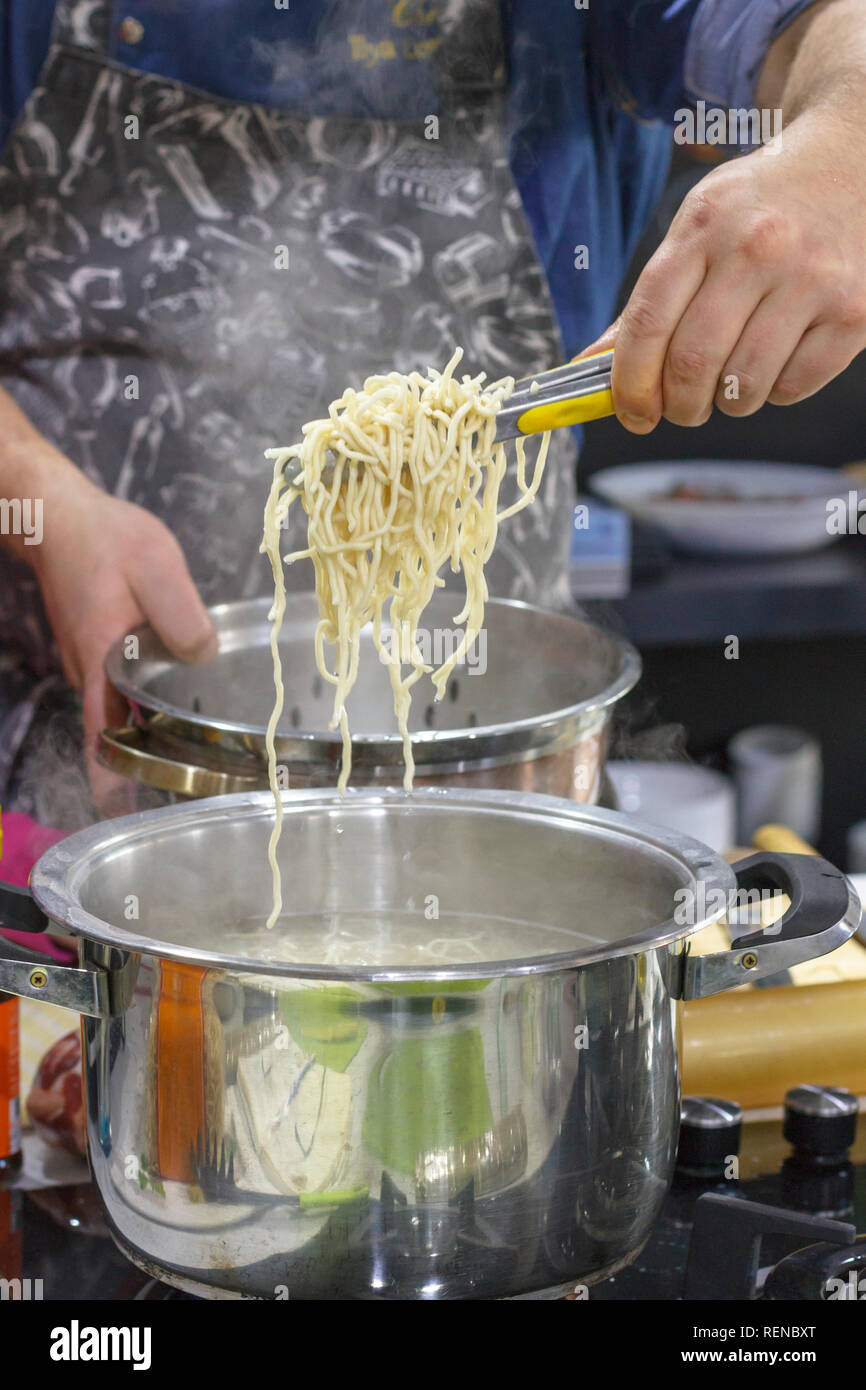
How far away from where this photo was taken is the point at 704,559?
3455 millimetres

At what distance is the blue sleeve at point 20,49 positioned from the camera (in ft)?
6.33

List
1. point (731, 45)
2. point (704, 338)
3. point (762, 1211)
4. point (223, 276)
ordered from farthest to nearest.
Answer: point (223, 276) → point (731, 45) → point (704, 338) → point (762, 1211)

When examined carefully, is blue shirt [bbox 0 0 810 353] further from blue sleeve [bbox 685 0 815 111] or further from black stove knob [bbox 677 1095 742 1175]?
black stove knob [bbox 677 1095 742 1175]

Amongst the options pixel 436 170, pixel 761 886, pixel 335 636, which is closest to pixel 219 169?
pixel 436 170

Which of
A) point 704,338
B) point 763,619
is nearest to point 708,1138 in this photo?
point 704,338

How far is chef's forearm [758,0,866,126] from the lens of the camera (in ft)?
4.71

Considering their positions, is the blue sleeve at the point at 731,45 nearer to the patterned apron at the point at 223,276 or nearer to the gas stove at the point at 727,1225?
the patterned apron at the point at 223,276

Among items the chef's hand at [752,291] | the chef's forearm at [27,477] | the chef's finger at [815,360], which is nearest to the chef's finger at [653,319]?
the chef's hand at [752,291]

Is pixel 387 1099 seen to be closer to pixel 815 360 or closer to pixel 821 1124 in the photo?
pixel 821 1124

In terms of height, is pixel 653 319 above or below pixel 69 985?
above

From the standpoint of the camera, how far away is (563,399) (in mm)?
1280

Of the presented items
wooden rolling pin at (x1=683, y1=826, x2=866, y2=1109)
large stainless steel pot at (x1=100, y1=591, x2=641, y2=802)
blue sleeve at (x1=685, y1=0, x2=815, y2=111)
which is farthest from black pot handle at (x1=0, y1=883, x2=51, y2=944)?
blue sleeve at (x1=685, y1=0, x2=815, y2=111)

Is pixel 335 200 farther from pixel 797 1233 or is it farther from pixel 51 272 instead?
pixel 797 1233

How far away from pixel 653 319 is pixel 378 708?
2.60 ft
